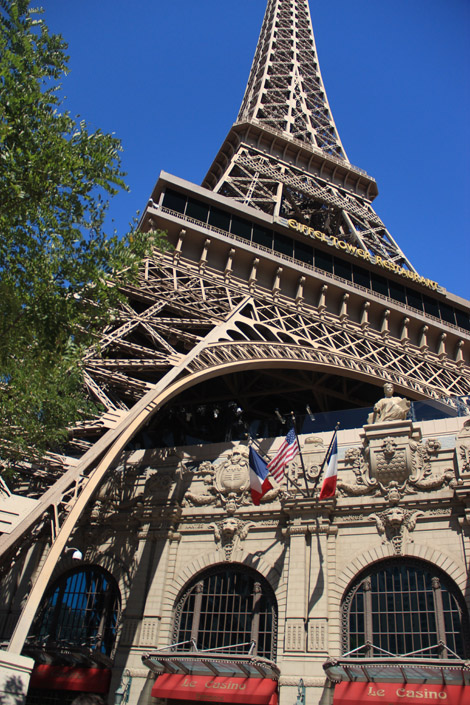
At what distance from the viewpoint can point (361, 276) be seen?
131 feet

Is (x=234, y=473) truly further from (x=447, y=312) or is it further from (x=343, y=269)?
(x=447, y=312)

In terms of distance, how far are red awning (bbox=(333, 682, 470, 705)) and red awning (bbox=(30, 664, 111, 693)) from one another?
8.27 meters

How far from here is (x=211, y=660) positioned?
19.0 metres

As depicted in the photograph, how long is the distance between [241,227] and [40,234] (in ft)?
81.0

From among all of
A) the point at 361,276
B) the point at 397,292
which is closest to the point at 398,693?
the point at 361,276

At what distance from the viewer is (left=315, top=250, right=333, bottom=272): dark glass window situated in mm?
38594

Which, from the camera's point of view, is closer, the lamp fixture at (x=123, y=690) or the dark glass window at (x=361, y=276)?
the lamp fixture at (x=123, y=690)

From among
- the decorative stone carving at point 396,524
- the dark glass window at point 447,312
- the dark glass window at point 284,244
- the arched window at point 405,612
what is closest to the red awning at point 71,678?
the arched window at point 405,612

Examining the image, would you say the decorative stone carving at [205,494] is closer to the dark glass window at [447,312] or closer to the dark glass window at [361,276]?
the dark glass window at [361,276]

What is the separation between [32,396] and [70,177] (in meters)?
5.18

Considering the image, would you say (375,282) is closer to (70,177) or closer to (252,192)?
(252,192)

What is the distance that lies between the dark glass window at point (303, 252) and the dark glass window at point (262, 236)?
1.82m

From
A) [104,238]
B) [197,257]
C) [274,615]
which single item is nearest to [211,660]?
[274,615]

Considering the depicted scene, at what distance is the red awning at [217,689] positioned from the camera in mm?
18547
